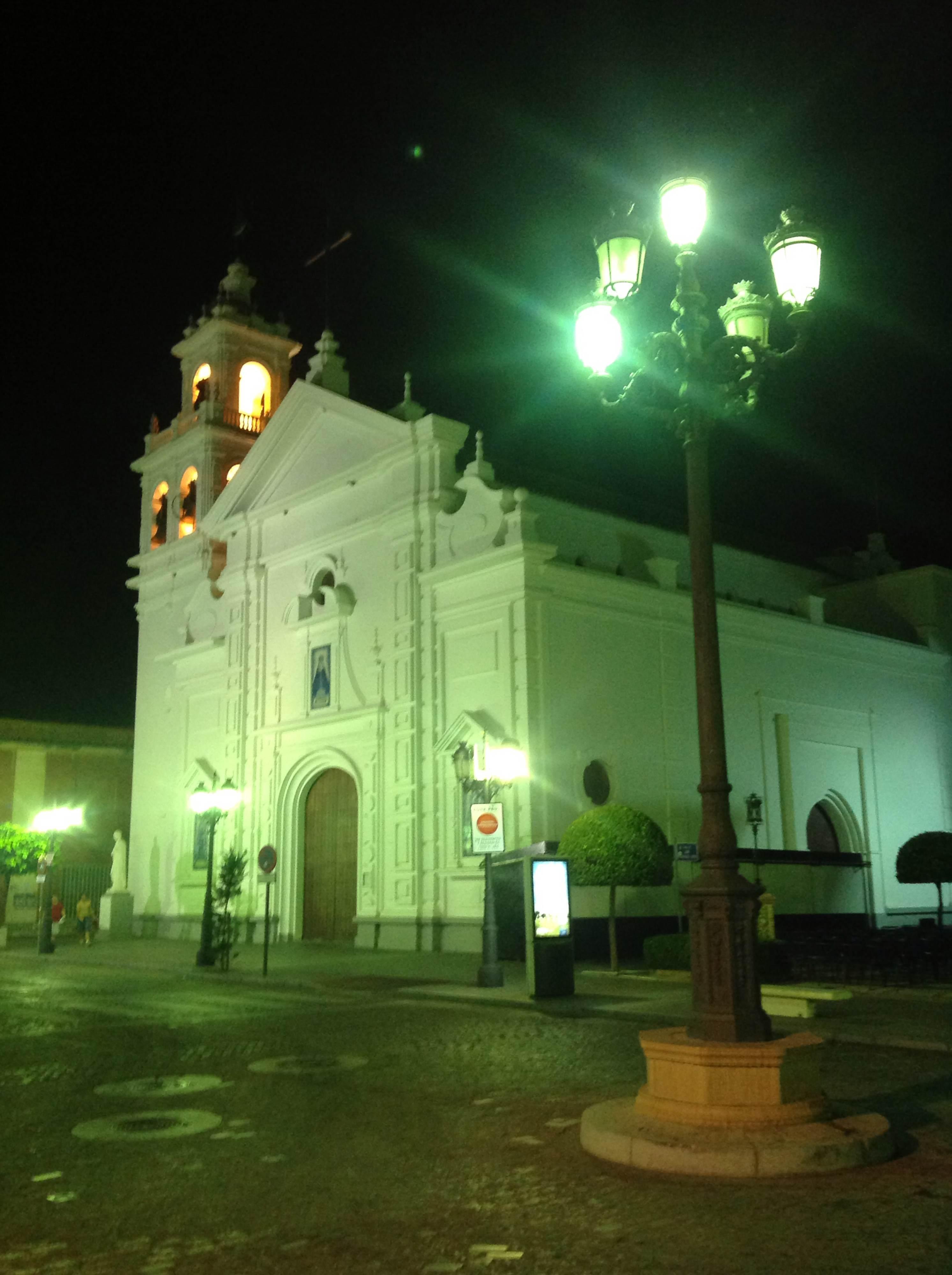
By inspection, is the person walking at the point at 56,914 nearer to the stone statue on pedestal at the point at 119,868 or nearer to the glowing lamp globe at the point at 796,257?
the stone statue on pedestal at the point at 119,868

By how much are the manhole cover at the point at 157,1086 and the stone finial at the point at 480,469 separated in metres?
18.7

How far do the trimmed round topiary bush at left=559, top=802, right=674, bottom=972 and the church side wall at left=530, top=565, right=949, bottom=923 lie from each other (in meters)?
3.02

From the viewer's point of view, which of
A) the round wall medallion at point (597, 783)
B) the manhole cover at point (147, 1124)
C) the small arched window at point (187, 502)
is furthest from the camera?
the small arched window at point (187, 502)

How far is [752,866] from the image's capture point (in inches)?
1140

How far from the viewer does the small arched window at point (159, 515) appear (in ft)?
136

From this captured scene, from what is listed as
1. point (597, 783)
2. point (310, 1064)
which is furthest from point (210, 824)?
point (310, 1064)

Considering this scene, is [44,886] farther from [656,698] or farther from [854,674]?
[854,674]

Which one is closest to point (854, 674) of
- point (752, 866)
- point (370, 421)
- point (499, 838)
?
point (752, 866)

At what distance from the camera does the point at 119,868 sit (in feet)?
121

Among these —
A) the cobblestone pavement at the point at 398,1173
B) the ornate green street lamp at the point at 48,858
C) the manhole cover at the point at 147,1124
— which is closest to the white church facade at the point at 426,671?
the ornate green street lamp at the point at 48,858

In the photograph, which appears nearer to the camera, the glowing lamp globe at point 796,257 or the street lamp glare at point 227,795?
the glowing lamp globe at point 796,257

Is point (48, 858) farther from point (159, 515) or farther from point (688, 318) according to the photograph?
point (688, 318)

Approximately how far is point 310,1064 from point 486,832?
26.9ft

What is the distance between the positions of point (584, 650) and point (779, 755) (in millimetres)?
8392
